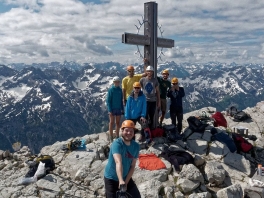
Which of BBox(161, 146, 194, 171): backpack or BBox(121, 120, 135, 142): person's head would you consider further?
BBox(161, 146, 194, 171): backpack

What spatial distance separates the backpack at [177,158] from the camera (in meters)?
11.9

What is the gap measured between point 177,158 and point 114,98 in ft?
16.0

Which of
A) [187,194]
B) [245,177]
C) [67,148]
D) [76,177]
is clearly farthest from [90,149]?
[245,177]

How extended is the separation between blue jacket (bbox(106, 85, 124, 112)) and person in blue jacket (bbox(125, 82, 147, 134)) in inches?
57.1

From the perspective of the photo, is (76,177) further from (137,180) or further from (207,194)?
(207,194)

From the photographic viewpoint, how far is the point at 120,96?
1425 cm

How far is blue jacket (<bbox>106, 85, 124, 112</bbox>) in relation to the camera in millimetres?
13984

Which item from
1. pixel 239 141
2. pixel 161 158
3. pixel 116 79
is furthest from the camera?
pixel 239 141

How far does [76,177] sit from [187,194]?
5.09 metres

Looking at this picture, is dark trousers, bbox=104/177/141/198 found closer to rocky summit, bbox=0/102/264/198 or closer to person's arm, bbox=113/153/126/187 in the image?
person's arm, bbox=113/153/126/187

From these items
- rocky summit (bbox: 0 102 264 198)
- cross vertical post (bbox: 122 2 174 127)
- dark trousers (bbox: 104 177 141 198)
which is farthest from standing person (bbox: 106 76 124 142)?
dark trousers (bbox: 104 177 141 198)

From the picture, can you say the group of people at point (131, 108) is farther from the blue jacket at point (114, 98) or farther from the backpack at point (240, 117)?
the backpack at point (240, 117)

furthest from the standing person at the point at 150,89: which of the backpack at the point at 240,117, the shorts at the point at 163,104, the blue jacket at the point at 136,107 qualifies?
the backpack at the point at 240,117

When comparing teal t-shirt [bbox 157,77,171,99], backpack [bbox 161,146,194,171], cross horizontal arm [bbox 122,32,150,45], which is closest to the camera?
backpack [bbox 161,146,194,171]
